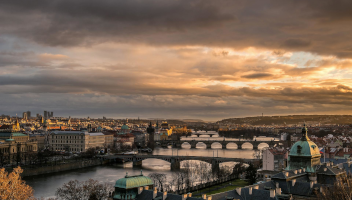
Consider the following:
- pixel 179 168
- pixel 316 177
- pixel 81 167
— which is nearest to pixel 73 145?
pixel 81 167

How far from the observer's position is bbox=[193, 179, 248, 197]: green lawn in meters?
44.3

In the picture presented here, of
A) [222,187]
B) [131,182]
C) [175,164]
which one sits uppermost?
[131,182]

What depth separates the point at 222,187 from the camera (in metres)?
48.3

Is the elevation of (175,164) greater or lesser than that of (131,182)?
lesser

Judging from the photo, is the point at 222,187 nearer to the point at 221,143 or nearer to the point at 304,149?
the point at 304,149

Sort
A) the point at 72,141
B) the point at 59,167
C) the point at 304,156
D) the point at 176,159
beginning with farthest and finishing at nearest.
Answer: the point at 72,141 < the point at 176,159 < the point at 59,167 < the point at 304,156

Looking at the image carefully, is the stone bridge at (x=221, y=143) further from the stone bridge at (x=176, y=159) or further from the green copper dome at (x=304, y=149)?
the green copper dome at (x=304, y=149)

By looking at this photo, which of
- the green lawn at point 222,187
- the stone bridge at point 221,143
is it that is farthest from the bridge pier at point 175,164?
the stone bridge at point 221,143

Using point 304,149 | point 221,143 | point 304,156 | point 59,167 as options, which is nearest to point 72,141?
point 59,167

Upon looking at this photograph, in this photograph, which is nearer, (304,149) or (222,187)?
(304,149)

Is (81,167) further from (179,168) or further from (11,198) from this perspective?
(11,198)

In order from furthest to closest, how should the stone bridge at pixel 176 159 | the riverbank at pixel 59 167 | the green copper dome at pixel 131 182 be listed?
the stone bridge at pixel 176 159 < the riverbank at pixel 59 167 < the green copper dome at pixel 131 182

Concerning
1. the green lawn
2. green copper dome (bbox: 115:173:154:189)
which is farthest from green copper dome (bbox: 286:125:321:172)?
green copper dome (bbox: 115:173:154:189)

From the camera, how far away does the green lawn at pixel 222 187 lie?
145ft
